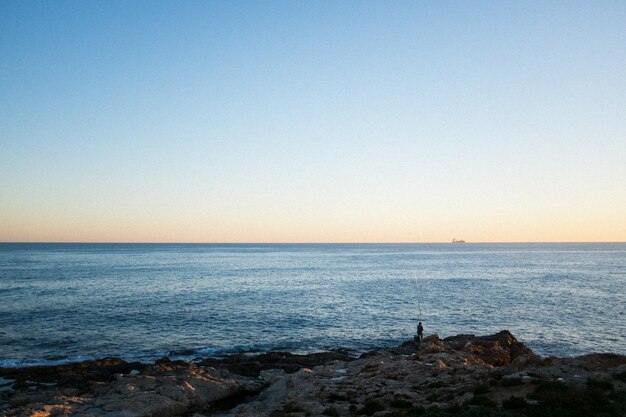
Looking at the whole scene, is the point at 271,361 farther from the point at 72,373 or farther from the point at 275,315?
the point at 275,315

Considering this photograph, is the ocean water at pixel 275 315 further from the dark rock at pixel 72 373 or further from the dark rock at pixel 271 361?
the dark rock at pixel 72 373

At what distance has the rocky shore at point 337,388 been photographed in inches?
698

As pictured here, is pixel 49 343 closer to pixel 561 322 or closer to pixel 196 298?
pixel 196 298

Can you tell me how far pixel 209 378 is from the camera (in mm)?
26141

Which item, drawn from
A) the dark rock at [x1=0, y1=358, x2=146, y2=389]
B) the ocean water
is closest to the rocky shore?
the dark rock at [x1=0, y1=358, x2=146, y2=389]

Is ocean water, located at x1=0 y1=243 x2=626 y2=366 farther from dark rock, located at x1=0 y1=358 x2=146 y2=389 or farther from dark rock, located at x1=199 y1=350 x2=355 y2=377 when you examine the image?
dark rock, located at x1=0 y1=358 x2=146 y2=389

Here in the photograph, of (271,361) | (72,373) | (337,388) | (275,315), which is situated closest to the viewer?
(337,388)

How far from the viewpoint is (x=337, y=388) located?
75.2ft

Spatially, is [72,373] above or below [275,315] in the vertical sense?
above

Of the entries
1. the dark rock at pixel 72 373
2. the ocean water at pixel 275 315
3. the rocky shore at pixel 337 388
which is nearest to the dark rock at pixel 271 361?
the rocky shore at pixel 337 388

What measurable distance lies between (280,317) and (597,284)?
216 feet

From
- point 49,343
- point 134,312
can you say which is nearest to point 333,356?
point 49,343

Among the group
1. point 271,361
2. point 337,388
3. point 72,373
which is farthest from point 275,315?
point 337,388

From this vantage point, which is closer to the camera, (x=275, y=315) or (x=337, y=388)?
(x=337, y=388)
